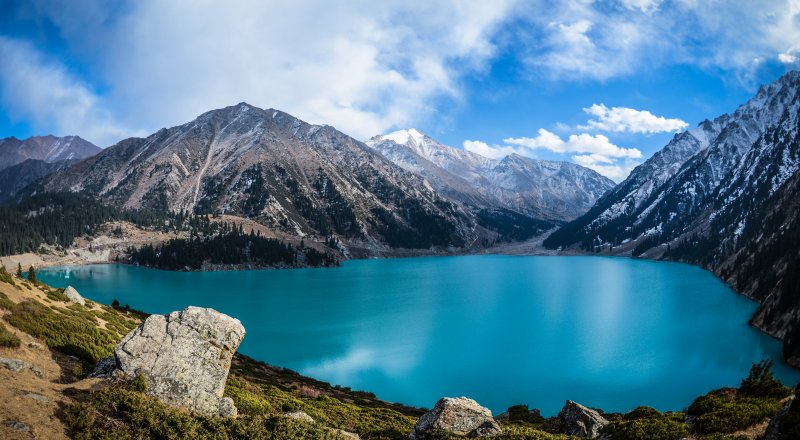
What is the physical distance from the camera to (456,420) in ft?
72.9

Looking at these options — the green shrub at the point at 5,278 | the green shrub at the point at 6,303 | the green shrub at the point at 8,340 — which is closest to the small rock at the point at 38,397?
the green shrub at the point at 8,340

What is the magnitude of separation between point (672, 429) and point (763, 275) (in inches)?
5049

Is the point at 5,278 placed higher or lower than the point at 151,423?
higher

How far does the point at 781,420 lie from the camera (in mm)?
12422

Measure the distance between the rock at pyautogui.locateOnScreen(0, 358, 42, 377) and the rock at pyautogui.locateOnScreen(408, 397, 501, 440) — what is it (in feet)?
53.5

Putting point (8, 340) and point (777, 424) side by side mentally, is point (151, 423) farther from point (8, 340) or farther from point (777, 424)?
point (777, 424)

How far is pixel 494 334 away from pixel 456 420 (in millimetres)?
52688

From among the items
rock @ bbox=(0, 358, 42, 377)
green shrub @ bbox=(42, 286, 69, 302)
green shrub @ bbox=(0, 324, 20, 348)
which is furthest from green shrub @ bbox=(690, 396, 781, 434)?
green shrub @ bbox=(42, 286, 69, 302)

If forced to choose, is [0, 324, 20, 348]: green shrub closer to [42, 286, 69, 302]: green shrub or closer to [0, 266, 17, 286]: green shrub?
[0, 266, 17, 286]: green shrub

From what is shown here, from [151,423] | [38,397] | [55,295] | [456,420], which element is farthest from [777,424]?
[55,295]

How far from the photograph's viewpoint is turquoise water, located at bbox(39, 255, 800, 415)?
167 feet

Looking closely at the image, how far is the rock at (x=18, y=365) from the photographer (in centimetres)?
1797

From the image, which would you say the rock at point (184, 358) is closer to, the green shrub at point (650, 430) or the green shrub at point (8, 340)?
the green shrub at point (8, 340)

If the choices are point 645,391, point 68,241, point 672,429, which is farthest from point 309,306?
point 68,241
